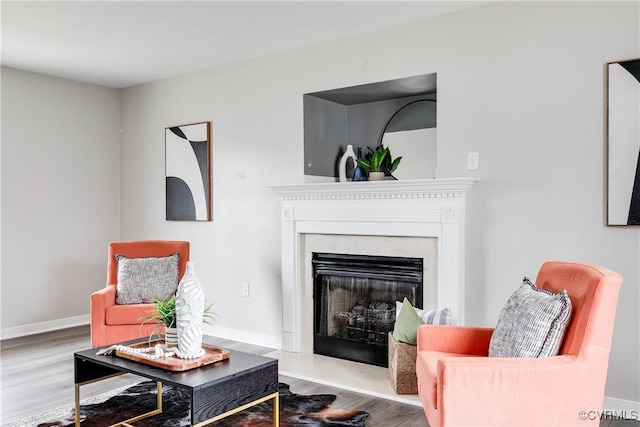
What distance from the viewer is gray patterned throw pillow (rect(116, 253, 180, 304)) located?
4.08m

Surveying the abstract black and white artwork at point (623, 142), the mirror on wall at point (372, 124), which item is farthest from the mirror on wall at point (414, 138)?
the abstract black and white artwork at point (623, 142)

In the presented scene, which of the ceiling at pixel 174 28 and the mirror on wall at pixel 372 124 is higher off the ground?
the ceiling at pixel 174 28

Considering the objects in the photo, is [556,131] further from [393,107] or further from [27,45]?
[27,45]

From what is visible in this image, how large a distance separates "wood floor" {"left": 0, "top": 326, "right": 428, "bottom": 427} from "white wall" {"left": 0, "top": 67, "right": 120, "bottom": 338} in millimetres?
572

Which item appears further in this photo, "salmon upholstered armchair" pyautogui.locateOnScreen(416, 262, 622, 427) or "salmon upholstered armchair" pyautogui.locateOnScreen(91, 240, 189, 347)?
"salmon upholstered armchair" pyautogui.locateOnScreen(91, 240, 189, 347)

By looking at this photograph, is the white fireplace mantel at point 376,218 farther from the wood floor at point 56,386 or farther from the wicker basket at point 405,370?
the wood floor at point 56,386

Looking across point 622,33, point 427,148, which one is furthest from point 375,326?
point 622,33

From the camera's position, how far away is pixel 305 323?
4184 millimetres

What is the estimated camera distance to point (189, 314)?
98.1 inches

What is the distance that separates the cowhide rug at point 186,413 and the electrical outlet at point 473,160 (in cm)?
162

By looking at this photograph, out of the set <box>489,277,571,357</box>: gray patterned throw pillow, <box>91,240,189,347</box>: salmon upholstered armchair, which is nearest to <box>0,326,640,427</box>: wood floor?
<box>91,240,189,347</box>: salmon upholstered armchair

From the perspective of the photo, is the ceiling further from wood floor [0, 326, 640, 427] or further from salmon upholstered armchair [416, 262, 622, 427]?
wood floor [0, 326, 640, 427]

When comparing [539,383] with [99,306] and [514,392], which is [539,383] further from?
[99,306]

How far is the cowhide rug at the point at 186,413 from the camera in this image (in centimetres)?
282
